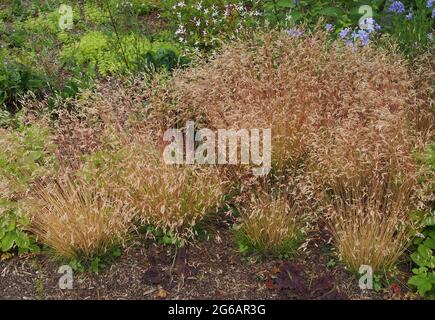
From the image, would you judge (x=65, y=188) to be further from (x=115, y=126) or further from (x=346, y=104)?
(x=346, y=104)

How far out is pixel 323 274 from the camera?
3.46 m

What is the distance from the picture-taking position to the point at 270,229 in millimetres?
3574

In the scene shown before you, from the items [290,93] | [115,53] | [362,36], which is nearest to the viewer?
[290,93]

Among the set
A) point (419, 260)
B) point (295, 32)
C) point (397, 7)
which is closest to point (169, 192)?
point (419, 260)

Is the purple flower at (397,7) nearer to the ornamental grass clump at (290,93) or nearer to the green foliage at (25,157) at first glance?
the ornamental grass clump at (290,93)

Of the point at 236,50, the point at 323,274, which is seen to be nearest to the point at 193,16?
the point at 236,50

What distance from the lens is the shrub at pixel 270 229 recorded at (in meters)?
3.57

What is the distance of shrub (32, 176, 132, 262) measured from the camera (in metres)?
3.51

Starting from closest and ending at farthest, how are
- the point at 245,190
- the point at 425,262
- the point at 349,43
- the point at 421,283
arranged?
the point at 421,283
the point at 425,262
the point at 245,190
the point at 349,43

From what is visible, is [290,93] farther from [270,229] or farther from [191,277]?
[191,277]

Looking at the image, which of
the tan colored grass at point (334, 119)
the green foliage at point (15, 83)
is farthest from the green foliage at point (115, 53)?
the tan colored grass at point (334, 119)

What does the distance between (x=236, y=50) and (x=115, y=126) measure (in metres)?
1.15

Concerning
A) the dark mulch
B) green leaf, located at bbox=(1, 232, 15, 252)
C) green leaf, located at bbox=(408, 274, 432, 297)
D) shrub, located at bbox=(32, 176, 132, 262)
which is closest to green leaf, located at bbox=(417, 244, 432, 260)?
green leaf, located at bbox=(408, 274, 432, 297)

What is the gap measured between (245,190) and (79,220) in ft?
3.54
